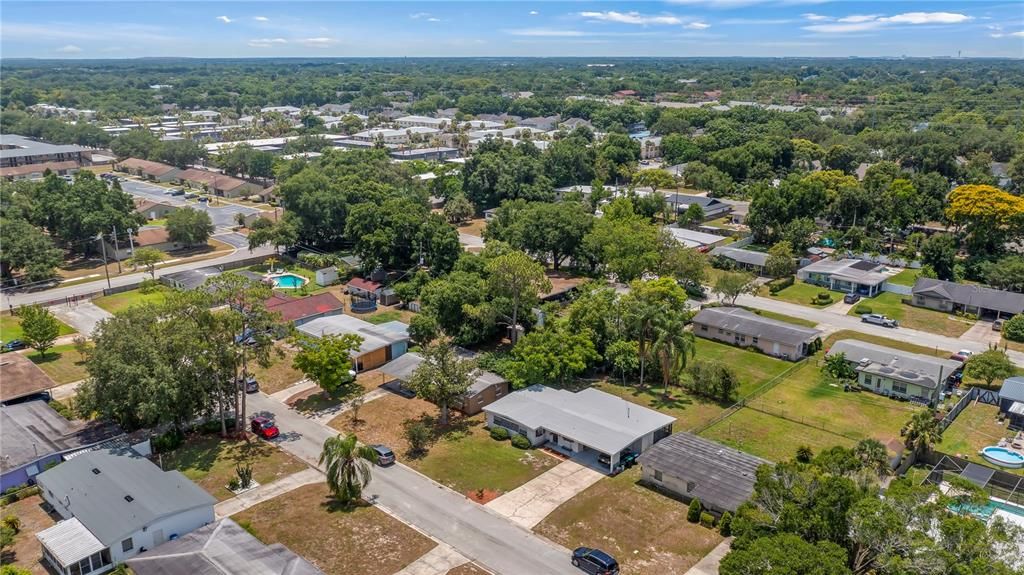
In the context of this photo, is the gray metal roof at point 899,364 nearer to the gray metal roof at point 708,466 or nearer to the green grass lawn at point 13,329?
the gray metal roof at point 708,466

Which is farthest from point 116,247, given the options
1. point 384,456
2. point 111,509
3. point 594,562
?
point 594,562

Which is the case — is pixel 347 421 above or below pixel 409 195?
below

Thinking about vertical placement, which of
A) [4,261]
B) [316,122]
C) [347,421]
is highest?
[316,122]

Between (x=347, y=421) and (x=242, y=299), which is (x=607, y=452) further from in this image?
(x=242, y=299)

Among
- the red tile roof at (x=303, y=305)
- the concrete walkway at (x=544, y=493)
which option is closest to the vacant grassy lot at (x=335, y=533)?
the concrete walkway at (x=544, y=493)

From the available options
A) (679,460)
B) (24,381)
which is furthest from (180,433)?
(679,460)

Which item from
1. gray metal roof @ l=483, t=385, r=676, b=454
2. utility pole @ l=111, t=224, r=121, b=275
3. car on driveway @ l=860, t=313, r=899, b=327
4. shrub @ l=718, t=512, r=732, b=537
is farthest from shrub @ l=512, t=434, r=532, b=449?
utility pole @ l=111, t=224, r=121, b=275

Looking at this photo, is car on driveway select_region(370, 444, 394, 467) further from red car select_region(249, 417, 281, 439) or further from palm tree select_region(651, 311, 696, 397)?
palm tree select_region(651, 311, 696, 397)
